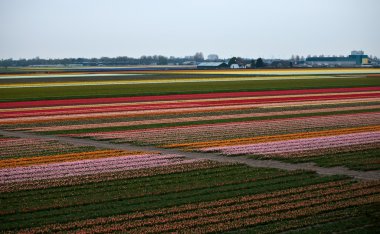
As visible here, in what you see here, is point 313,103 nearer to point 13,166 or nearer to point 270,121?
point 270,121

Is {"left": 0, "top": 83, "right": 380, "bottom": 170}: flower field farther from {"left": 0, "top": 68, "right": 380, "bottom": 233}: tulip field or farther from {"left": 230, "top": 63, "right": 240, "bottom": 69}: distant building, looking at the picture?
{"left": 230, "top": 63, "right": 240, "bottom": 69}: distant building

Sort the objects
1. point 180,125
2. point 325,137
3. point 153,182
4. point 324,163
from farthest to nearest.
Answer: point 180,125, point 325,137, point 324,163, point 153,182

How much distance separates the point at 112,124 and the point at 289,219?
21.4 metres

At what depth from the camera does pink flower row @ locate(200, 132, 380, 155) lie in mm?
24375

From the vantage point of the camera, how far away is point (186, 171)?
20.6 m

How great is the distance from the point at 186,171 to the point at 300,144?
7.32m

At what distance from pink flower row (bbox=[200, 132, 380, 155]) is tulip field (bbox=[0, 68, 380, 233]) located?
1.8 inches

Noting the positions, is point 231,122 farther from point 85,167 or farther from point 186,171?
point 85,167

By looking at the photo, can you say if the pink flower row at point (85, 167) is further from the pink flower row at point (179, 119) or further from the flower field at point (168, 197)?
the pink flower row at point (179, 119)

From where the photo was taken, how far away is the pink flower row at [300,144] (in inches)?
960

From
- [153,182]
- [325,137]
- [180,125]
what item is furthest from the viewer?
[180,125]

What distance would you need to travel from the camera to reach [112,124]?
34750mm

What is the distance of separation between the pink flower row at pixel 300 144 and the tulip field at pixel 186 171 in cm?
5

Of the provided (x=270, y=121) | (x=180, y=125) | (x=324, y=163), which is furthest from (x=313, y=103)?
(x=324, y=163)
